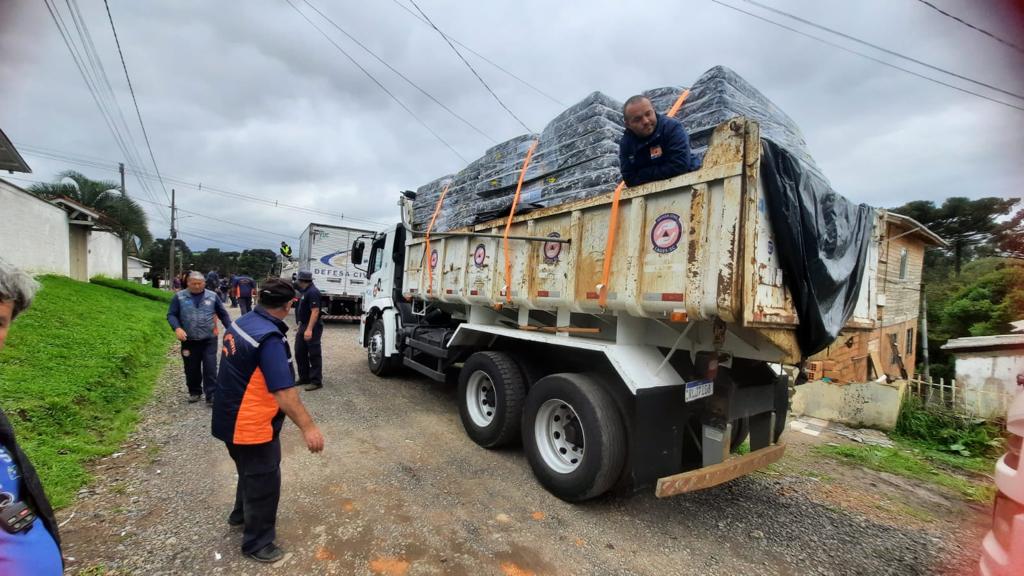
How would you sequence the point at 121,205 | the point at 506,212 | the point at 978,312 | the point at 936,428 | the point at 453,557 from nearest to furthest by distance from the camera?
the point at 453,557 → the point at 506,212 → the point at 936,428 → the point at 978,312 → the point at 121,205

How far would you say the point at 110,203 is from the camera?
70.5 feet

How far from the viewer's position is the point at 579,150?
3.65 m

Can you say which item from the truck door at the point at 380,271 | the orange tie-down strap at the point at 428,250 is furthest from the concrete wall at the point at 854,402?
the truck door at the point at 380,271

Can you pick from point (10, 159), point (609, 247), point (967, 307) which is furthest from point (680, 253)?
point (967, 307)

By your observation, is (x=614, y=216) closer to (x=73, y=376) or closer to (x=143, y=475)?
(x=143, y=475)

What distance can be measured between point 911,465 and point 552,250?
4.55 metres

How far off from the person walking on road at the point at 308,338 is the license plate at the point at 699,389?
186 inches

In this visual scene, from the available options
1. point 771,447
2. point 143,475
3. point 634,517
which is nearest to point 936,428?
point 771,447

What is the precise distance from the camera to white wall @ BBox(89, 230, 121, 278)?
66.0 feet

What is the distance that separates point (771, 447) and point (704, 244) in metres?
1.78

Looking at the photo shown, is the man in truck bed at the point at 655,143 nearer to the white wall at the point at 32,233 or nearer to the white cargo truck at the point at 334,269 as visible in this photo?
the white cargo truck at the point at 334,269

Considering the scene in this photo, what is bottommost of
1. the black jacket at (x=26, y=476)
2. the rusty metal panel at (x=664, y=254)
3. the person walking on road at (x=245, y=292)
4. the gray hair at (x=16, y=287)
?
the person walking on road at (x=245, y=292)

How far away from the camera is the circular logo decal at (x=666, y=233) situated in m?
2.83

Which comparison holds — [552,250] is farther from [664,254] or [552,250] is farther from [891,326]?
[891,326]
